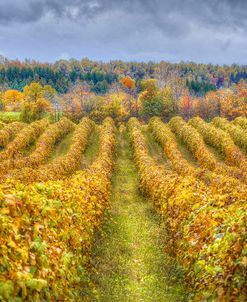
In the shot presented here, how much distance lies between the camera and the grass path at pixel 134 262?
12.4 meters

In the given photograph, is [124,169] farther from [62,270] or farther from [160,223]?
[62,270]

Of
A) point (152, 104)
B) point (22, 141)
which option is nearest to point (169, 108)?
point (152, 104)

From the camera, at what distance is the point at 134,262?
50.8 feet

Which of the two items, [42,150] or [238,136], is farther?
[238,136]

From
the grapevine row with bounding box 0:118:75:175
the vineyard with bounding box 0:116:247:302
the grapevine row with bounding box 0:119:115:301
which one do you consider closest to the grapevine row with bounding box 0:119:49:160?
the grapevine row with bounding box 0:118:75:175

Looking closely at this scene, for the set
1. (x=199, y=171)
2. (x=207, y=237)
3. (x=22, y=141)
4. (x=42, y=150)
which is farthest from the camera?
(x=22, y=141)

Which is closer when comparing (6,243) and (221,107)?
(6,243)

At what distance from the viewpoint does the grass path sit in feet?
40.6

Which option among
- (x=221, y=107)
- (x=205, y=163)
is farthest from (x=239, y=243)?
(x=221, y=107)

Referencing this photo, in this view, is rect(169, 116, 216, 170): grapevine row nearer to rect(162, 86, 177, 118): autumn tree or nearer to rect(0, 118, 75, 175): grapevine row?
rect(0, 118, 75, 175): grapevine row

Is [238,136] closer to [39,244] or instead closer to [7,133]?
[7,133]

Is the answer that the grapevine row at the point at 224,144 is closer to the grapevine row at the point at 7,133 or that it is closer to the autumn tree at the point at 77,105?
the grapevine row at the point at 7,133

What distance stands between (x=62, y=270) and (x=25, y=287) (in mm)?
2028

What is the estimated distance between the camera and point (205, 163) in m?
38.6
